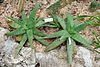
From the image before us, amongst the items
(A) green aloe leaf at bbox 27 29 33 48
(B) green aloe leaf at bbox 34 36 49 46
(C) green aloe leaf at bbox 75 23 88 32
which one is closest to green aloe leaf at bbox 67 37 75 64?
(C) green aloe leaf at bbox 75 23 88 32

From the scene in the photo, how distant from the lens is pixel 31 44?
9.28 ft

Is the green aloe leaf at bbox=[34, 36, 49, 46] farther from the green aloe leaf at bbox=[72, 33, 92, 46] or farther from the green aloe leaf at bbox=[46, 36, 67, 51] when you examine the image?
the green aloe leaf at bbox=[72, 33, 92, 46]

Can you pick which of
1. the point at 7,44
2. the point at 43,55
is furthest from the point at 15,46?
the point at 43,55

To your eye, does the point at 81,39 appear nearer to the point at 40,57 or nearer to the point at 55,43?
the point at 55,43

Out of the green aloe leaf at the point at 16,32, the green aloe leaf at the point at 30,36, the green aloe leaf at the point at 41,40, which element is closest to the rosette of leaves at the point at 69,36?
the green aloe leaf at the point at 41,40

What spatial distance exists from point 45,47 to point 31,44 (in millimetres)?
235

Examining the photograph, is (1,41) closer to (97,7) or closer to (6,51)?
(6,51)

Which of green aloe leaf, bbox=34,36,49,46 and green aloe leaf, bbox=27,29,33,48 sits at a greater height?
green aloe leaf, bbox=27,29,33,48

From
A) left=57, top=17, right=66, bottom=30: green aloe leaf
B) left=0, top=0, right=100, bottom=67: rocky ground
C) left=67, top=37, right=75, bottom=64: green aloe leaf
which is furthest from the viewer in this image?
left=57, top=17, right=66, bottom=30: green aloe leaf

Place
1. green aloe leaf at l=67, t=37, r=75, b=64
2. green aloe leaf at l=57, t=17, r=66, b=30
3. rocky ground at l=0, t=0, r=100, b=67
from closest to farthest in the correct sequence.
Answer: green aloe leaf at l=67, t=37, r=75, b=64 < rocky ground at l=0, t=0, r=100, b=67 < green aloe leaf at l=57, t=17, r=66, b=30

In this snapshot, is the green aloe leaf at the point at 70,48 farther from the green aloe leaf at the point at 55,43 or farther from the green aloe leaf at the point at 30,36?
the green aloe leaf at the point at 30,36

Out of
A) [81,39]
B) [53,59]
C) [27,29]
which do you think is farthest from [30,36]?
[81,39]

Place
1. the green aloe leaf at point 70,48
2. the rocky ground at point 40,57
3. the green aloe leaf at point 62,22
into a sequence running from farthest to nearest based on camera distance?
the green aloe leaf at point 62,22 < the rocky ground at point 40,57 < the green aloe leaf at point 70,48

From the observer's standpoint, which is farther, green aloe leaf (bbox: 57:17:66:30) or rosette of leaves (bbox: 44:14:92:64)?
green aloe leaf (bbox: 57:17:66:30)
